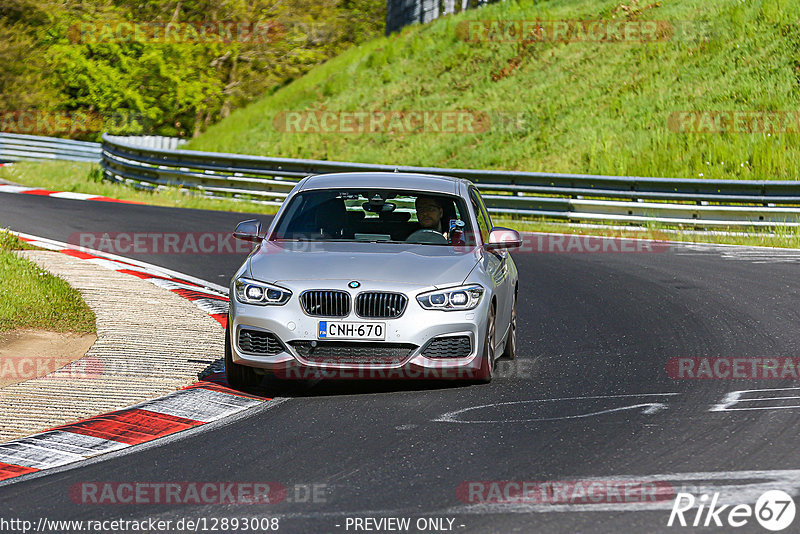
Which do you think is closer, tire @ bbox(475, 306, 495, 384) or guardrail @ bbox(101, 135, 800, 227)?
tire @ bbox(475, 306, 495, 384)

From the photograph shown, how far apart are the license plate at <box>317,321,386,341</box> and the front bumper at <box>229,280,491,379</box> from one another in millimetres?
33

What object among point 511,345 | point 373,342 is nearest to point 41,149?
point 511,345

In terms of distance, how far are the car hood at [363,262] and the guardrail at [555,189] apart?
29.5ft

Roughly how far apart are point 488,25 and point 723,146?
45.5 feet

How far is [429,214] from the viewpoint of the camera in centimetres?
932

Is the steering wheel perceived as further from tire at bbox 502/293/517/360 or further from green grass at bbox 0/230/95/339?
green grass at bbox 0/230/95/339

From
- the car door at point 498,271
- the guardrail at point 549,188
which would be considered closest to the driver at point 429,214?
the car door at point 498,271

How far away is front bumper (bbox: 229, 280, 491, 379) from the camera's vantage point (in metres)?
7.84

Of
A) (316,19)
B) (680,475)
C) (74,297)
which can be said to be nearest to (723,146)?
(74,297)

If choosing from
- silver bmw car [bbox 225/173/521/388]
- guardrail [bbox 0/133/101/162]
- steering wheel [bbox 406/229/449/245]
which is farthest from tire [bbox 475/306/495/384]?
guardrail [bbox 0/133/101/162]

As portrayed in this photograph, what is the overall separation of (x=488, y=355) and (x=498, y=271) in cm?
94

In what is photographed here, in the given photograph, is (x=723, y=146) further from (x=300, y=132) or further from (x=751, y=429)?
(x=751, y=429)

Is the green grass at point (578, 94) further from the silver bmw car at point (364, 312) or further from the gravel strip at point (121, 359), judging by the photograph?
the silver bmw car at point (364, 312)

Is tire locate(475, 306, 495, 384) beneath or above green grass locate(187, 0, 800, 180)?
beneath
